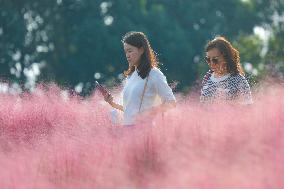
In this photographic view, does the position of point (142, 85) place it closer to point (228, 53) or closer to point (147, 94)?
point (147, 94)

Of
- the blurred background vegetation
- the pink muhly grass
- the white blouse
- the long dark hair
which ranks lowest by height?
the pink muhly grass

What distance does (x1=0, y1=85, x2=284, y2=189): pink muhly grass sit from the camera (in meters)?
3.97

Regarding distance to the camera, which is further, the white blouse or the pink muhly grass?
the white blouse

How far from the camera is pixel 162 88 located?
Answer: 5934mm

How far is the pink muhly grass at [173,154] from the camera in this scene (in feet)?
13.0

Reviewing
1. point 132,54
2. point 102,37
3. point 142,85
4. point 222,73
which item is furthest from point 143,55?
point 102,37

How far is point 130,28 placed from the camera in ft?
92.6

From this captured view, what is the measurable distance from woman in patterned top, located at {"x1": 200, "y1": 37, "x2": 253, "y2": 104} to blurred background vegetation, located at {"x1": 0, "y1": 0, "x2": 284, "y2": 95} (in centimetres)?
2067

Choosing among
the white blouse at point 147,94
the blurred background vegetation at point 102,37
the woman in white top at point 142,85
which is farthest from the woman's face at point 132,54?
the blurred background vegetation at point 102,37

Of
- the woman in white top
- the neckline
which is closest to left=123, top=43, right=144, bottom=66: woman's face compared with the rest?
the woman in white top

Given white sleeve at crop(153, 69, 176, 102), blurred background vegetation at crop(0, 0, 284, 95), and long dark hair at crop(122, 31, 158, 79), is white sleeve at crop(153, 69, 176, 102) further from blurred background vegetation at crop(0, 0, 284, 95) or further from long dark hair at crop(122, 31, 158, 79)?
blurred background vegetation at crop(0, 0, 284, 95)

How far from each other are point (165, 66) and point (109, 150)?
23271mm

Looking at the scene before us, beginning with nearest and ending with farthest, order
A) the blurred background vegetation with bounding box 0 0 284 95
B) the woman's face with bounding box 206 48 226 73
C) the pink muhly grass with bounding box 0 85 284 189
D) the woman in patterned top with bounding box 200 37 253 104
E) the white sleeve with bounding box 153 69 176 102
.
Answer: the pink muhly grass with bounding box 0 85 284 189 → the white sleeve with bounding box 153 69 176 102 → the woman in patterned top with bounding box 200 37 253 104 → the woman's face with bounding box 206 48 226 73 → the blurred background vegetation with bounding box 0 0 284 95

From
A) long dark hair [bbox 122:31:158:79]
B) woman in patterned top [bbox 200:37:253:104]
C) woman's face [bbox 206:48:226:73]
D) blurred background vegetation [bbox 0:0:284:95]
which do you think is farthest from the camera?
blurred background vegetation [bbox 0:0:284:95]
